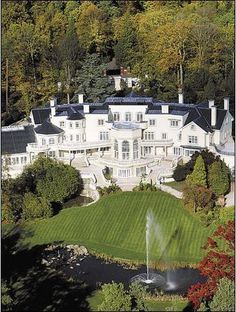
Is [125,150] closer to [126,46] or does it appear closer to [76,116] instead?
[76,116]

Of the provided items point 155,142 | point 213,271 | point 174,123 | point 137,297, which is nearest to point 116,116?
point 155,142

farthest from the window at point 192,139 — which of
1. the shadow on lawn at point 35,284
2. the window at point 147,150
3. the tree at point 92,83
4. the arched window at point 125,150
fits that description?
the shadow on lawn at point 35,284

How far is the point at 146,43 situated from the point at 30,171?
12.6m

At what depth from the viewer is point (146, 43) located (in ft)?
90.9

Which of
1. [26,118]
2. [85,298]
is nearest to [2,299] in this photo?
[85,298]

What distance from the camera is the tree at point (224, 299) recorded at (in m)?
9.92

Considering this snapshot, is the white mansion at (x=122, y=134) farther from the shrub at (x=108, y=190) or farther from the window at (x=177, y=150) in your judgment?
the shrub at (x=108, y=190)

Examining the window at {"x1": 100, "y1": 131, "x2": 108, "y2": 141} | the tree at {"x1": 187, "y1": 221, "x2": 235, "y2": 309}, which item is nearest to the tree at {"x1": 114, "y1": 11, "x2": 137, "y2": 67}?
the window at {"x1": 100, "y1": 131, "x2": 108, "y2": 141}

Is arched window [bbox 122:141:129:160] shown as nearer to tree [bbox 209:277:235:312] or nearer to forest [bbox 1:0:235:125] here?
forest [bbox 1:0:235:125]

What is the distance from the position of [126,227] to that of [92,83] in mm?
10522

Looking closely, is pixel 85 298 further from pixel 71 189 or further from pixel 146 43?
pixel 146 43

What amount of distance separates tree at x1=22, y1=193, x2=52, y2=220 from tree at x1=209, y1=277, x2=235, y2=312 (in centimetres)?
635

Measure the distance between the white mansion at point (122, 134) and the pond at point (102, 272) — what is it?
15.8 feet

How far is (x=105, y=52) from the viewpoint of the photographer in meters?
31.0
